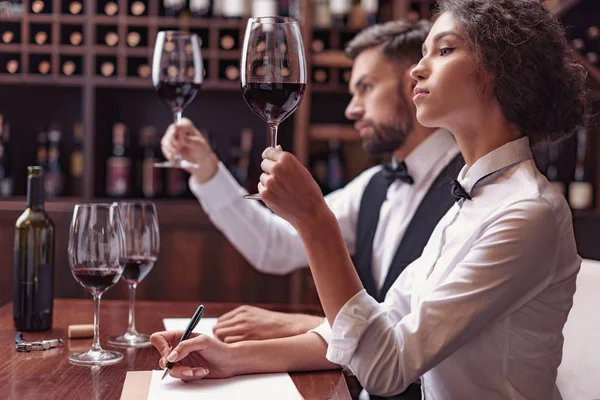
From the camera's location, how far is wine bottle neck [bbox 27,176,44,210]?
1388 millimetres

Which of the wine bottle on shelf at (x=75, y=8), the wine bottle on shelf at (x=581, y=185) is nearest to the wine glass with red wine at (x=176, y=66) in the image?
the wine bottle on shelf at (x=75, y=8)

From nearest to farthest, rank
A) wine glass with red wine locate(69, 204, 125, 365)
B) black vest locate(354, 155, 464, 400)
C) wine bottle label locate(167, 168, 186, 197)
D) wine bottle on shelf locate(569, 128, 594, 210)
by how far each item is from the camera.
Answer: wine glass with red wine locate(69, 204, 125, 365) < black vest locate(354, 155, 464, 400) < wine bottle on shelf locate(569, 128, 594, 210) < wine bottle label locate(167, 168, 186, 197)

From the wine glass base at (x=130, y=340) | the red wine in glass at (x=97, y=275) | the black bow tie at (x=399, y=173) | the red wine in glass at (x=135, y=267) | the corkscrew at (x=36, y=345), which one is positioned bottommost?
the wine glass base at (x=130, y=340)

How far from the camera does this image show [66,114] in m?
3.77

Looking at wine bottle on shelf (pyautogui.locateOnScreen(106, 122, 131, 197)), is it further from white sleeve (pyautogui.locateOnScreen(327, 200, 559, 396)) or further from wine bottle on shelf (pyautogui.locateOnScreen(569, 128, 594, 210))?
white sleeve (pyautogui.locateOnScreen(327, 200, 559, 396))

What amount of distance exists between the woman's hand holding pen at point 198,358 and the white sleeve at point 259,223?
1049 mm

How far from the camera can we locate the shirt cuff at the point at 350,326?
3.61 ft

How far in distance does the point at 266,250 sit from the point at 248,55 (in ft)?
4.21

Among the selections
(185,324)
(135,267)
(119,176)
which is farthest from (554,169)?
(135,267)

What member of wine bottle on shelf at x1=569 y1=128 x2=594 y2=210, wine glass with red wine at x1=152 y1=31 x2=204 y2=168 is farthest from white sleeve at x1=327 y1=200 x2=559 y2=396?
wine bottle on shelf at x1=569 y1=128 x2=594 y2=210

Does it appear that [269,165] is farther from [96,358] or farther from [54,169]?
[54,169]

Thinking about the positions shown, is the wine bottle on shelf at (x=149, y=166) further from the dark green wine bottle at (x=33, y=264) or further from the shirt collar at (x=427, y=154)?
the dark green wine bottle at (x=33, y=264)

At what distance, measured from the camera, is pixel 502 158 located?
126 centimetres

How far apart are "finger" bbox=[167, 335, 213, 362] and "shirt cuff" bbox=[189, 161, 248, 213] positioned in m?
1.05
